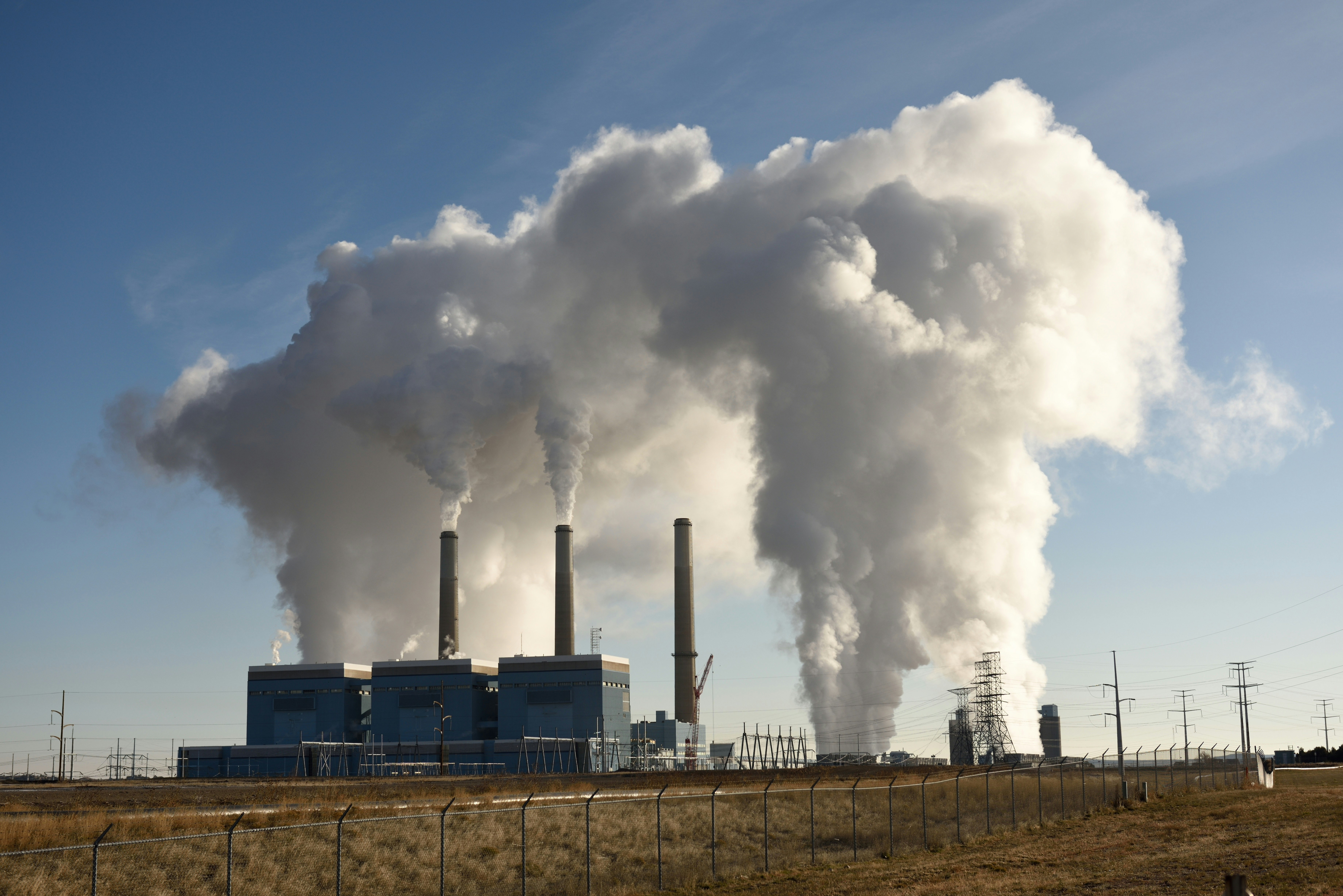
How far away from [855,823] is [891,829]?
219 cm

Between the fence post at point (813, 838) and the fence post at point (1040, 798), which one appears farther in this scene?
the fence post at point (1040, 798)

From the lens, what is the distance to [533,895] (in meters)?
25.0

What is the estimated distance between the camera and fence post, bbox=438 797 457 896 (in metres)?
20.5

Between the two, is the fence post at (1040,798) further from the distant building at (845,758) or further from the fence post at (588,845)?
the distant building at (845,758)

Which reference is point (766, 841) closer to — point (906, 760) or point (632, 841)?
point (632, 841)

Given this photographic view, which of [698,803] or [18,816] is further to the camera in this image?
[698,803]

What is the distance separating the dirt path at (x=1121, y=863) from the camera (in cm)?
2469

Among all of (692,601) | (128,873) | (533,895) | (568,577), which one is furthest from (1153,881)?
(568,577)

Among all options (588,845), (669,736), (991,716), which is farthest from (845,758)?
(588,845)

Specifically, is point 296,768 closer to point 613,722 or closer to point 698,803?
point 613,722

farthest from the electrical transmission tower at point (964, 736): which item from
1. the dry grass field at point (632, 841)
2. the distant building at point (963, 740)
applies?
the dry grass field at point (632, 841)

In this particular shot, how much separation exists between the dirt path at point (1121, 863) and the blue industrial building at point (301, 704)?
86772mm

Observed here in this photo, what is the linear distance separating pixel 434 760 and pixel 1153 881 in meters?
86.1

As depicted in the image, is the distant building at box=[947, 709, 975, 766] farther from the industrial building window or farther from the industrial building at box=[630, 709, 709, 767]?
the industrial building window
